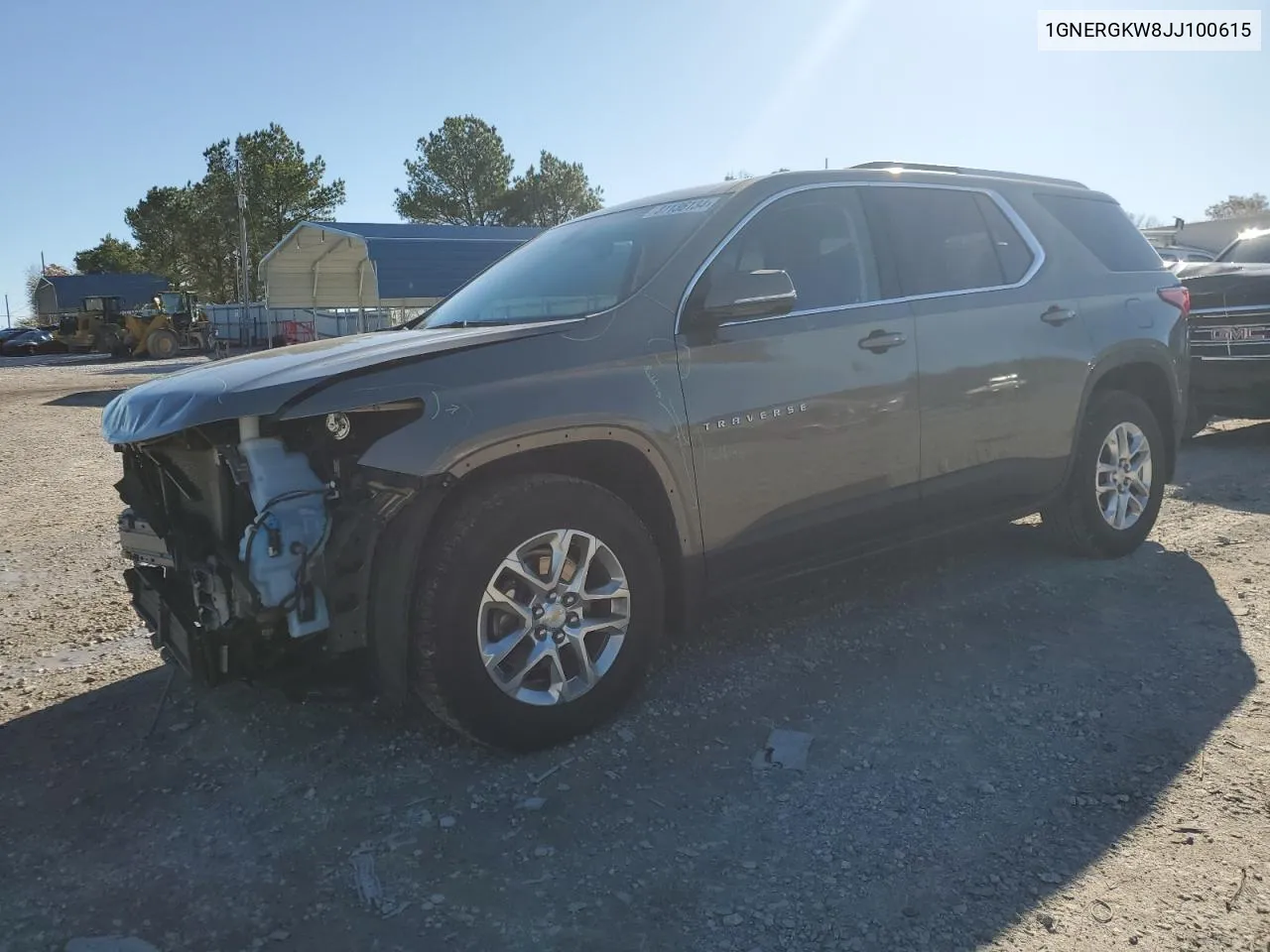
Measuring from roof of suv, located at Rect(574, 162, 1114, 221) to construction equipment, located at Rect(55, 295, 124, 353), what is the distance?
4046 centimetres

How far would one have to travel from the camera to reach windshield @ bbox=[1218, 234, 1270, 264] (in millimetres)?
9102

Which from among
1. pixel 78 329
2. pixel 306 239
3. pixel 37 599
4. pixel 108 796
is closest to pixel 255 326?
pixel 306 239

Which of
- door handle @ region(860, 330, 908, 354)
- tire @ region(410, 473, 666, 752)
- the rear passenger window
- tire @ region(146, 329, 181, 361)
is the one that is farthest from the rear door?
tire @ region(146, 329, 181, 361)

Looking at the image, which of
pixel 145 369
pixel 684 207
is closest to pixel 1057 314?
pixel 684 207

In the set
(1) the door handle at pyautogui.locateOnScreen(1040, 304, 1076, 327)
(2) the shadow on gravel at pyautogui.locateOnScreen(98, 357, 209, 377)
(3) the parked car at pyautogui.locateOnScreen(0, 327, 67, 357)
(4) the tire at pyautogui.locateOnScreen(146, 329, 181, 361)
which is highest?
(3) the parked car at pyautogui.locateOnScreen(0, 327, 67, 357)

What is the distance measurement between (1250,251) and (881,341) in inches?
289

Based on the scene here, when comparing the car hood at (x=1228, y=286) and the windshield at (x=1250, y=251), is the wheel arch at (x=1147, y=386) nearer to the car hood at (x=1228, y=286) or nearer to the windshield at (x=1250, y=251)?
the car hood at (x=1228, y=286)

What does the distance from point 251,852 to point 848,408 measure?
2.57 m

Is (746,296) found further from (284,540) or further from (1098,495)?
(1098,495)

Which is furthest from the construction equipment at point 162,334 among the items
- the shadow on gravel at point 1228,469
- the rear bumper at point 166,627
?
the rear bumper at point 166,627

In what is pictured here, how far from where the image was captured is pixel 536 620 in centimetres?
315

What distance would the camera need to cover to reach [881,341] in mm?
3973

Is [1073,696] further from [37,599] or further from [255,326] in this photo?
[255,326]

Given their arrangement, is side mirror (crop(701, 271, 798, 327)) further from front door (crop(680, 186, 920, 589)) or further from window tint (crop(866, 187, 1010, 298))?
window tint (crop(866, 187, 1010, 298))
